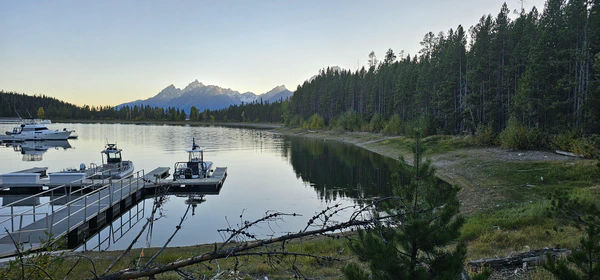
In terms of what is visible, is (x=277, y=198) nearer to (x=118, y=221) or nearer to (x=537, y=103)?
(x=118, y=221)

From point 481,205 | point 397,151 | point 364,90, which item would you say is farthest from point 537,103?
point 364,90

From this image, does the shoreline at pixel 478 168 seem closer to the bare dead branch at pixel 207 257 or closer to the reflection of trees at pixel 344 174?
the reflection of trees at pixel 344 174

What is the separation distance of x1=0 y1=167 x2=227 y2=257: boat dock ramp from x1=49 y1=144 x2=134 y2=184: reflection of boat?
2.33 feet

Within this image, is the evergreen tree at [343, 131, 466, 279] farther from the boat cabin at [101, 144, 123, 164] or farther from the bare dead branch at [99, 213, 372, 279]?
the boat cabin at [101, 144, 123, 164]

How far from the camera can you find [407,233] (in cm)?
543

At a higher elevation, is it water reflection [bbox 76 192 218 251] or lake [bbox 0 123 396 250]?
lake [bbox 0 123 396 250]

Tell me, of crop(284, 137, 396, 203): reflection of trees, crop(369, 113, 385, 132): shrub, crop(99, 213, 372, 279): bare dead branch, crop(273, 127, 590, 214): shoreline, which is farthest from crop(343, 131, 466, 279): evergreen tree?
crop(369, 113, 385, 132): shrub

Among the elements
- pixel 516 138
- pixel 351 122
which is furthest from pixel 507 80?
pixel 351 122

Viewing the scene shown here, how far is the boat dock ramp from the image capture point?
13.2 m

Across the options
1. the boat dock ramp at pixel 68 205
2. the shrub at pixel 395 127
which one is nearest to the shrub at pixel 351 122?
the shrub at pixel 395 127

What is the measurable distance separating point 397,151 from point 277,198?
2804cm

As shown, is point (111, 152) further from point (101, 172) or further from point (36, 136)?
point (36, 136)

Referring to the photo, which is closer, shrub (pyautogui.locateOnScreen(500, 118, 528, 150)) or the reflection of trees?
the reflection of trees

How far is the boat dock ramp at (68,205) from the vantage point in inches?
520
